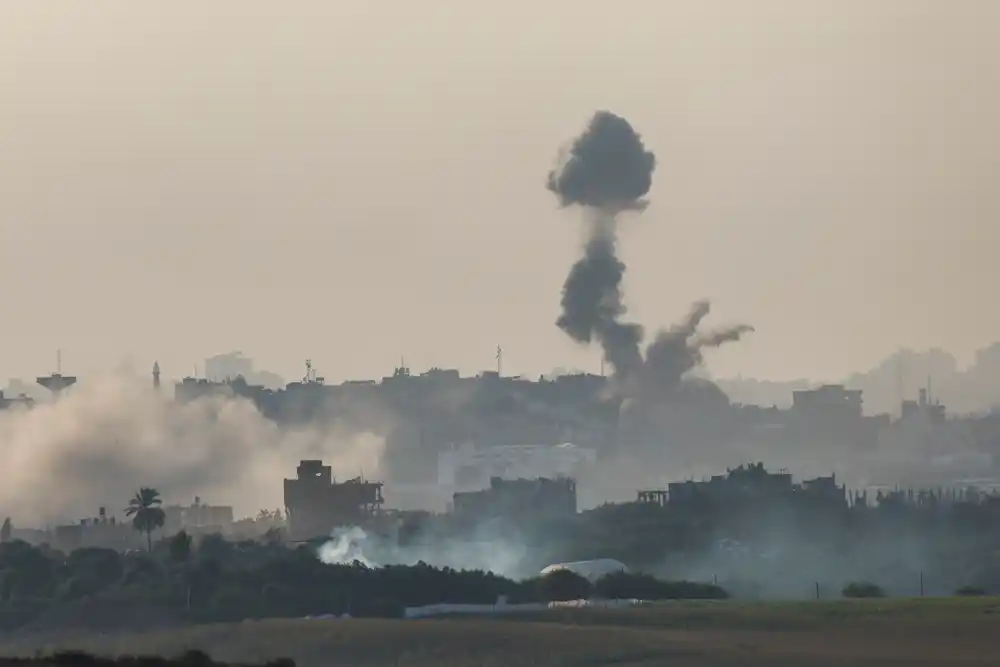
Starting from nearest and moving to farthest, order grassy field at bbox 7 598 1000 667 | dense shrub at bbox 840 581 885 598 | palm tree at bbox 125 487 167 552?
grassy field at bbox 7 598 1000 667
dense shrub at bbox 840 581 885 598
palm tree at bbox 125 487 167 552

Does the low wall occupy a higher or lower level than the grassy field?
higher

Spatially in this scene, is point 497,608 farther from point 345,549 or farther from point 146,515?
point 146,515

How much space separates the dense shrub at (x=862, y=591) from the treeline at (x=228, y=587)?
27.0ft

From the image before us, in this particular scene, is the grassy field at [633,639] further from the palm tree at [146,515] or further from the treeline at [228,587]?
the palm tree at [146,515]

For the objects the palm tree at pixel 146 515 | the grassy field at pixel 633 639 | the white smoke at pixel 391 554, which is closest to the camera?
the grassy field at pixel 633 639

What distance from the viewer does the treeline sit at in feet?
479

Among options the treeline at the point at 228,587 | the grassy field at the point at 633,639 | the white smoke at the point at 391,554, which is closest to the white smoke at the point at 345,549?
the white smoke at the point at 391,554

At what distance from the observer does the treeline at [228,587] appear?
479 feet

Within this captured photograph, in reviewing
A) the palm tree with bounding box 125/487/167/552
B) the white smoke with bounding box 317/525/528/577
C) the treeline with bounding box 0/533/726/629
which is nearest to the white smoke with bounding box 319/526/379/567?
the white smoke with bounding box 317/525/528/577

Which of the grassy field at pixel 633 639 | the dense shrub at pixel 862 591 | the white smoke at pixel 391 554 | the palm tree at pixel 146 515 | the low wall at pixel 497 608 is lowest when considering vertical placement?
the grassy field at pixel 633 639

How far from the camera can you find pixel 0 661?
88875 mm

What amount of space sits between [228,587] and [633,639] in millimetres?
37845

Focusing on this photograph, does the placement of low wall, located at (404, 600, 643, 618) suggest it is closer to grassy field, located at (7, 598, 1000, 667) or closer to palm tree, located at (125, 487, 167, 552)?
grassy field, located at (7, 598, 1000, 667)

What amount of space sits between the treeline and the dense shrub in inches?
324
